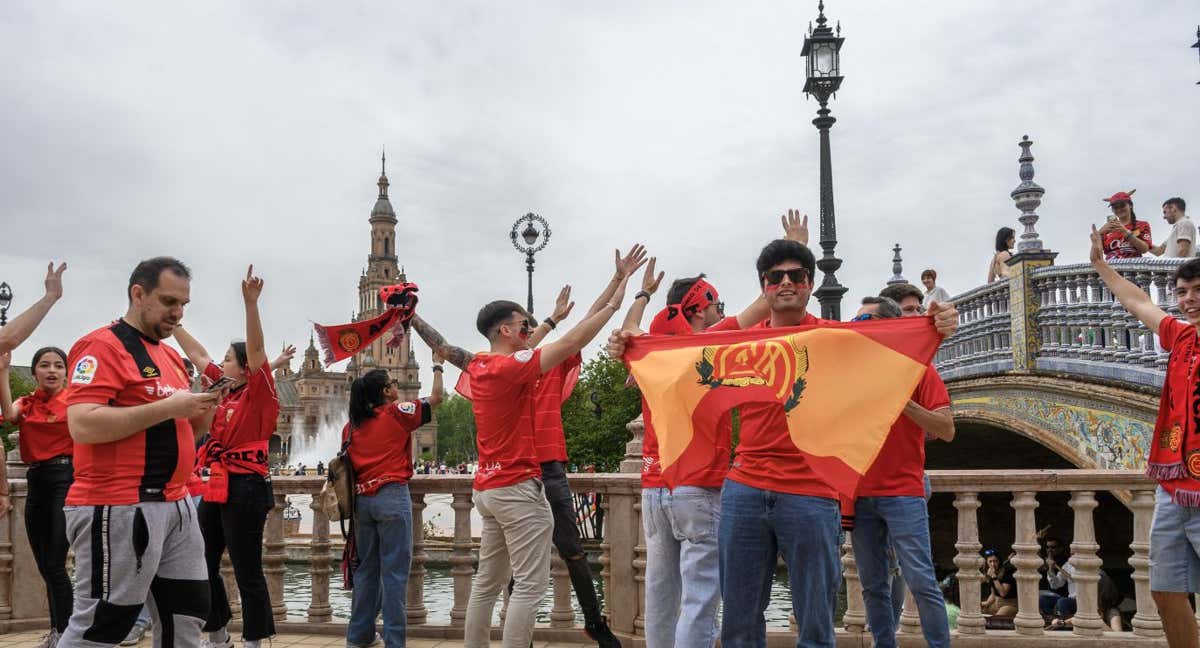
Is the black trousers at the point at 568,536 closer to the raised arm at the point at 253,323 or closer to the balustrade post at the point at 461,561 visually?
the balustrade post at the point at 461,561

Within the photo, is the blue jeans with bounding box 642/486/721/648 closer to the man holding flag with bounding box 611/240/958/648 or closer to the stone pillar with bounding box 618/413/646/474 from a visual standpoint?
the man holding flag with bounding box 611/240/958/648

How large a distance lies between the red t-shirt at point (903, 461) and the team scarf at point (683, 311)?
1.26 m

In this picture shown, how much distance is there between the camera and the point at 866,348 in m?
4.54

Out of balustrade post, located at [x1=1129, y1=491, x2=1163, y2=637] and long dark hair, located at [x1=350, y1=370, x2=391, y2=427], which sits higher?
long dark hair, located at [x1=350, y1=370, x2=391, y2=427]

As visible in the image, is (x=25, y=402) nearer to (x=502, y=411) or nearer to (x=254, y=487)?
(x=254, y=487)

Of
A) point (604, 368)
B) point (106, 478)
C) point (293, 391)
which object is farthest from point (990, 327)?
point (293, 391)

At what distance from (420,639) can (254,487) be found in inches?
75.7

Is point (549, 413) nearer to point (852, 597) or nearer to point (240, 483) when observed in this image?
point (240, 483)

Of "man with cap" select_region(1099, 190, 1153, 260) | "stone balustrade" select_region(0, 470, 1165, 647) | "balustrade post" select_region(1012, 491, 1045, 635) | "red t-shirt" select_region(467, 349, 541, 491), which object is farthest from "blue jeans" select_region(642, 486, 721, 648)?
"man with cap" select_region(1099, 190, 1153, 260)

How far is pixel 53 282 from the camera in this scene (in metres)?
5.64

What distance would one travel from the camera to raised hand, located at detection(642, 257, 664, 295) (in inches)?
229

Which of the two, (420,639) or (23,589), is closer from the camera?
(420,639)

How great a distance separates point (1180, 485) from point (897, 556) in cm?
147

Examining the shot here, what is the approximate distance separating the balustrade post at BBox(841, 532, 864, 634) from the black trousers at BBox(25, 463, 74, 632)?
5.28 metres
